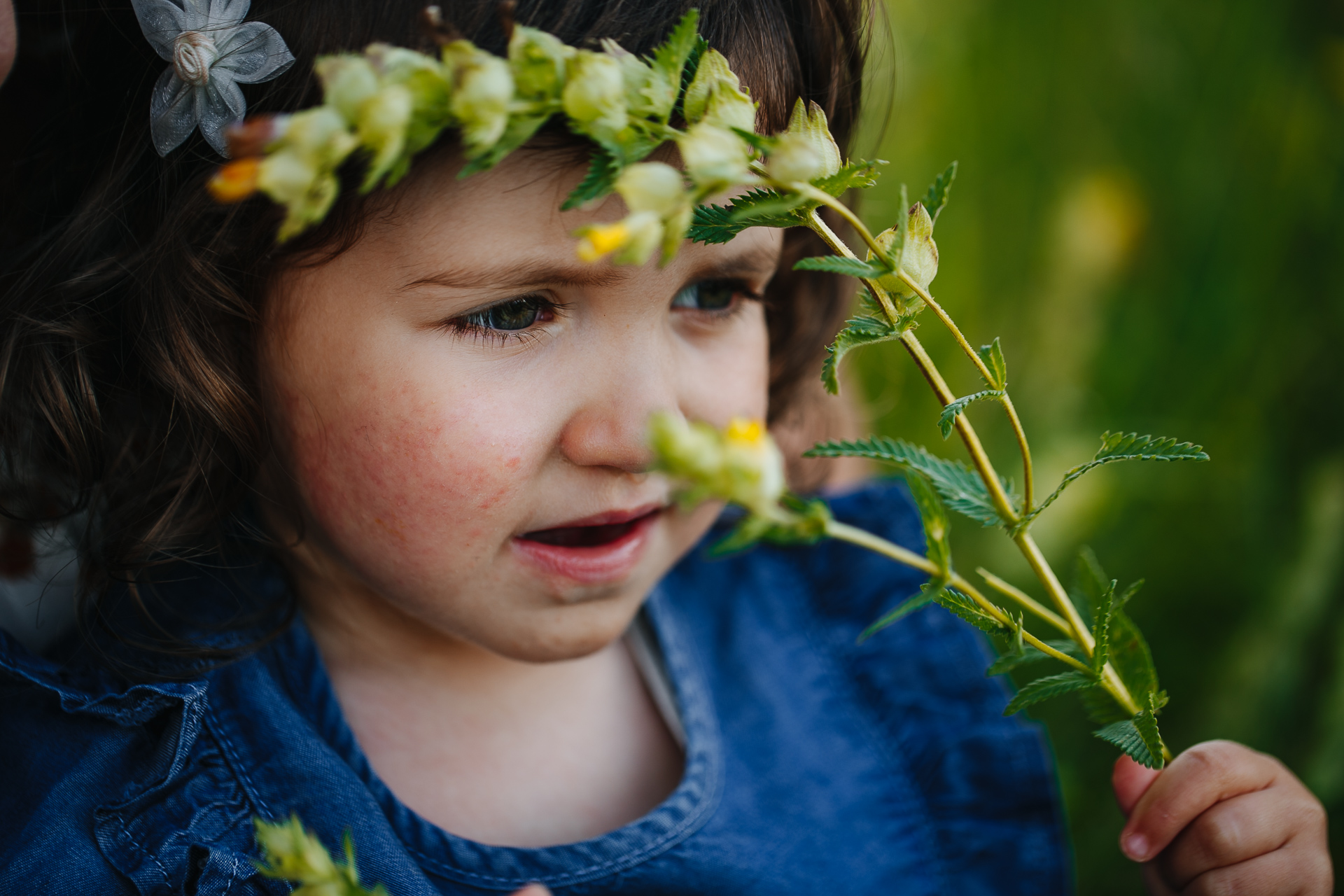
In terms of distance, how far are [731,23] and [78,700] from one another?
2.26 ft

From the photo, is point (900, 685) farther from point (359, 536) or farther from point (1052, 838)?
point (359, 536)

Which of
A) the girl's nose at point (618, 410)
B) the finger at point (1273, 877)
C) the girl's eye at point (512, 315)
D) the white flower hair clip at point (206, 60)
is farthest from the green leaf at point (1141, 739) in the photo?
the white flower hair clip at point (206, 60)

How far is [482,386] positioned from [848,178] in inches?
12.0

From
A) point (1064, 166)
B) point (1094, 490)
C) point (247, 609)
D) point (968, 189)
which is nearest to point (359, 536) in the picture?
point (247, 609)

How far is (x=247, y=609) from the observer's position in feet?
2.74

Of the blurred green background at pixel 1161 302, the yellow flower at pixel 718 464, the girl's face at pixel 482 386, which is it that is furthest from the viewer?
the blurred green background at pixel 1161 302

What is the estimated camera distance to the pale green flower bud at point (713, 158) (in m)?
0.41

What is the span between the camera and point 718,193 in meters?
0.42

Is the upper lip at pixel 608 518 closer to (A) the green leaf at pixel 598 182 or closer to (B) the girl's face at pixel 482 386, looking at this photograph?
(B) the girl's face at pixel 482 386

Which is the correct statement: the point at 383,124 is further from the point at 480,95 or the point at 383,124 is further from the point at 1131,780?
the point at 1131,780

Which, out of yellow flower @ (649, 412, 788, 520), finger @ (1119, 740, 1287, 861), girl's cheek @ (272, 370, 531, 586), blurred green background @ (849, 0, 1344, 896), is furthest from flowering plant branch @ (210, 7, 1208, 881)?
blurred green background @ (849, 0, 1344, 896)

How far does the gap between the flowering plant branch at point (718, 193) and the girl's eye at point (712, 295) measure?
0.28 m

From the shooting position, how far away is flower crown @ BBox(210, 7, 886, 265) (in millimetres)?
369

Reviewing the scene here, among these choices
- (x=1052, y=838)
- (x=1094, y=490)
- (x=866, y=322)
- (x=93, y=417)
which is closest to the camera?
(x=866, y=322)
